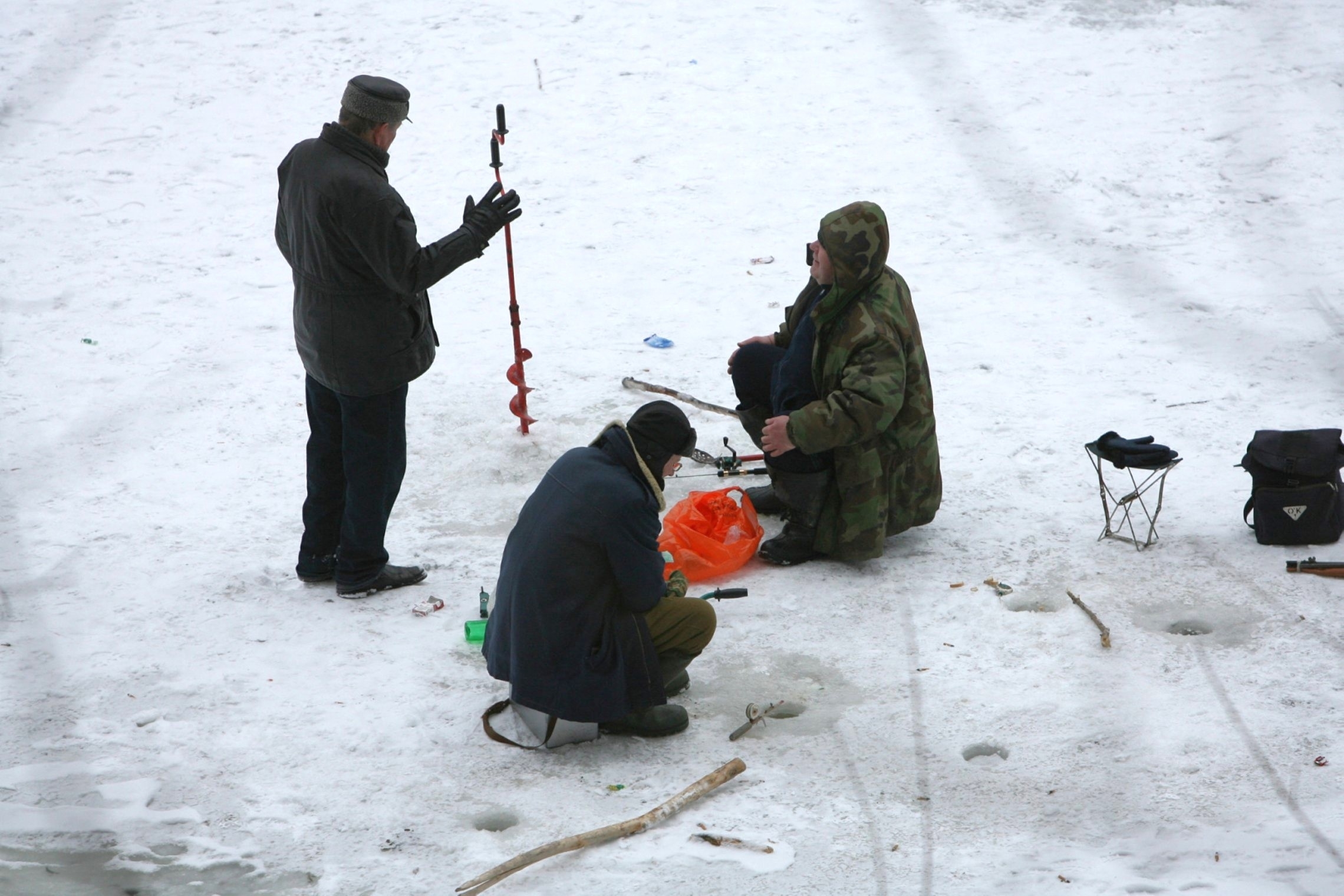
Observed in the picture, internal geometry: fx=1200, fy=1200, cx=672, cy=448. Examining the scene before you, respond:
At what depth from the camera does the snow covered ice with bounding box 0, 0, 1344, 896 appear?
364cm

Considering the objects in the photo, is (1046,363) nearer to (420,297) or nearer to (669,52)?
(420,297)

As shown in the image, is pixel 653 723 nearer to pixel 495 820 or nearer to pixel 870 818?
pixel 495 820

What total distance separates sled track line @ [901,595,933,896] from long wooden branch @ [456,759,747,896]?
1.87ft

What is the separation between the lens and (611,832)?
353 cm

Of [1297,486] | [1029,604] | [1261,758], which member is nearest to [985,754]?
[1261,758]

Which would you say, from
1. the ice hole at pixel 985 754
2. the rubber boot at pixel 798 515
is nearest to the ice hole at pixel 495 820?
the ice hole at pixel 985 754

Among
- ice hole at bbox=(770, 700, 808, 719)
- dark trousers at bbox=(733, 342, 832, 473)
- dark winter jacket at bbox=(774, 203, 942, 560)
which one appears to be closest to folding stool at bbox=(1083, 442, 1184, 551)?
dark winter jacket at bbox=(774, 203, 942, 560)

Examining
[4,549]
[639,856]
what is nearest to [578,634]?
[639,856]

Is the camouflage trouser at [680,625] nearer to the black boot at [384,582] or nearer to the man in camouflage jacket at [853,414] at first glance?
the man in camouflage jacket at [853,414]

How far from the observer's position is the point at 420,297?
4.84 metres

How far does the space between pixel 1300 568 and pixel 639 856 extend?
307cm

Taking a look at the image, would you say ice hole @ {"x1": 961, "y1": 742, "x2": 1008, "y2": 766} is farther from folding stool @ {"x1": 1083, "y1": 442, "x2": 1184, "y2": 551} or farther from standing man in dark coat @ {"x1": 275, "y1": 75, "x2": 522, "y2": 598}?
standing man in dark coat @ {"x1": 275, "y1": 75, "x2": 522, "y2": 598}

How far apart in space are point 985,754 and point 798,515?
5.09ft

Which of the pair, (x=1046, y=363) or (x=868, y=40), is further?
(x=868, y=40)
